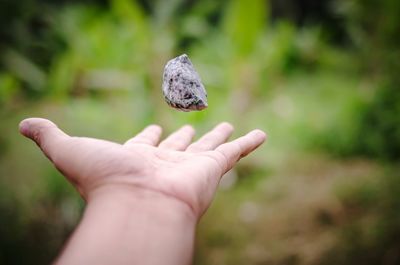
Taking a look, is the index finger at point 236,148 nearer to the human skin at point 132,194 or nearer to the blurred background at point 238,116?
the human skin at point 132,194

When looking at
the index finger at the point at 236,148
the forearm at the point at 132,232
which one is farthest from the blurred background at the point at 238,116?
the forearm at the point at 132,232

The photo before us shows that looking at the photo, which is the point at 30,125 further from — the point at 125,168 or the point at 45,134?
the point at 125,168

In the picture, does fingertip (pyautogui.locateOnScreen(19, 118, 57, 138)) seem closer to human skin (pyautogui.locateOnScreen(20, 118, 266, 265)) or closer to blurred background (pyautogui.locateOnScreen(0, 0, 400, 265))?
human skin (pyautogui.locateOnScreen(20, 118, 266, 265))

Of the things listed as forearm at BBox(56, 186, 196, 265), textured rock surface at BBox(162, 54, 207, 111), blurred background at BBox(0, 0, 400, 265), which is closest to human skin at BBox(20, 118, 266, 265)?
forearm at BBox(56, 186, 196, 265)

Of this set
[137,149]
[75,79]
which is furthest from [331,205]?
[75,79]

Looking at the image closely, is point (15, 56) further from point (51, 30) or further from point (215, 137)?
point (215, 137)
